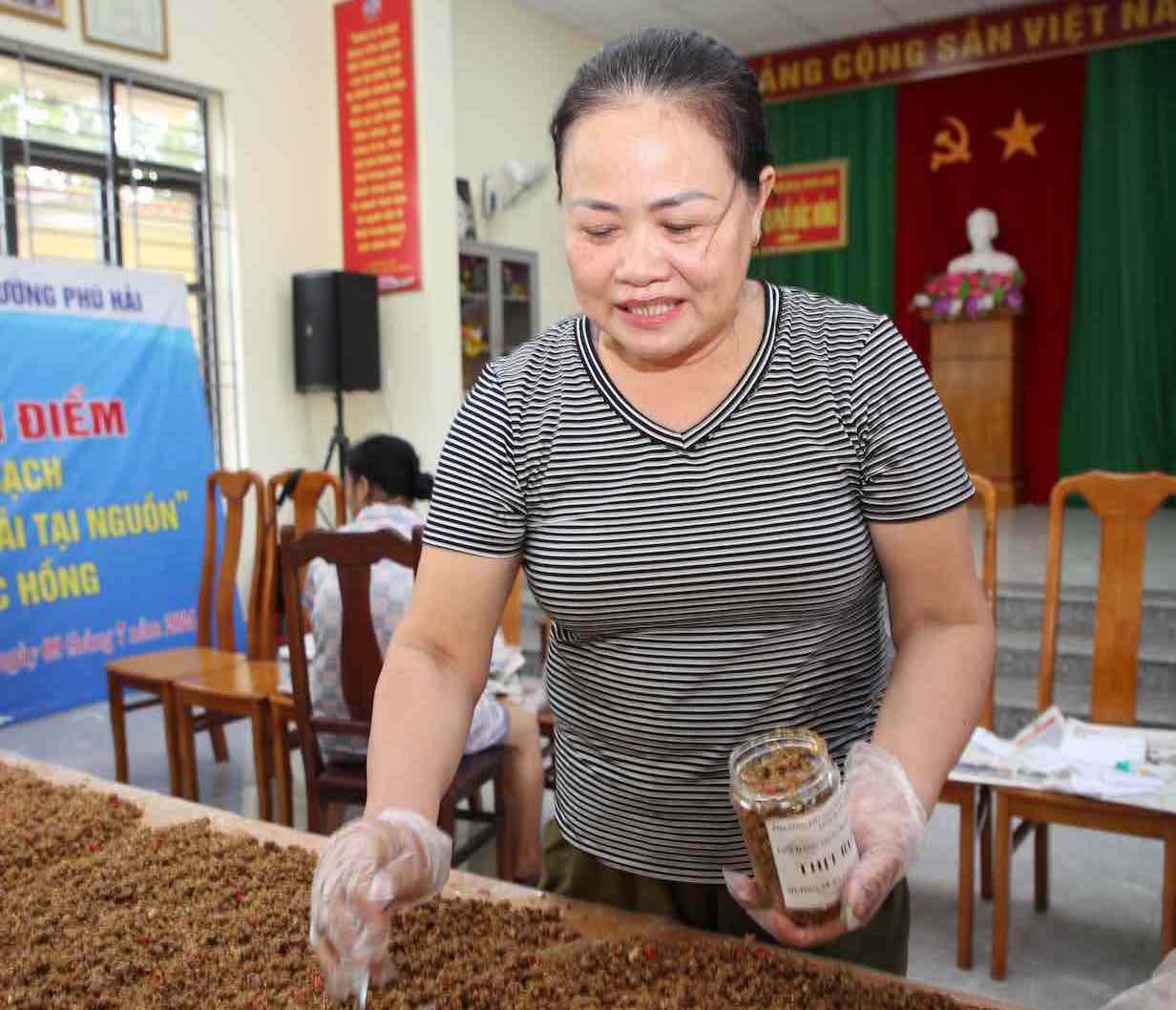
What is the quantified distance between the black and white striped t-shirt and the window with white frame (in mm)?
4211

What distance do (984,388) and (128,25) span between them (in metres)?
5.13

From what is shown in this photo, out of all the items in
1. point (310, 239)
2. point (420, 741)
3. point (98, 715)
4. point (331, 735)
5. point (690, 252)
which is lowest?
point (98, 715)

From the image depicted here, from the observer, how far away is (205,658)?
3408mm

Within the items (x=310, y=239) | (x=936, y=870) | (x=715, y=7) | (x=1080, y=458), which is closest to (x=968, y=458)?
(x=1080, y=458)

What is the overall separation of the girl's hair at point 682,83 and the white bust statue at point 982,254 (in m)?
6.43

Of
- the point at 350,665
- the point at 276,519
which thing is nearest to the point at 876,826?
the point at 350,665

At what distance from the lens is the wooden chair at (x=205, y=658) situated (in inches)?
124

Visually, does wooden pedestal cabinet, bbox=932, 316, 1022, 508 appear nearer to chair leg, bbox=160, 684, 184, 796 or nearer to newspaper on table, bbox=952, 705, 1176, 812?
newspaper on table, bbox=952, 705, 1176, 812

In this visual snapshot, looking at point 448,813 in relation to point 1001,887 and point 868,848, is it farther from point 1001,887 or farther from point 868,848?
point 868,848

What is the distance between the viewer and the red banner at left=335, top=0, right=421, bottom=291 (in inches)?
208

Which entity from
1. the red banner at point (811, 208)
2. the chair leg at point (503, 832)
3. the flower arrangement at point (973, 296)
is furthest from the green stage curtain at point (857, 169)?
the chair leg at point (503, 832)

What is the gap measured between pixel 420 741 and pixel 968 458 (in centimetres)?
654

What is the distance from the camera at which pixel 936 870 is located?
265 cm

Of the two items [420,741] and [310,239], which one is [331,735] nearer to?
[420,741]
